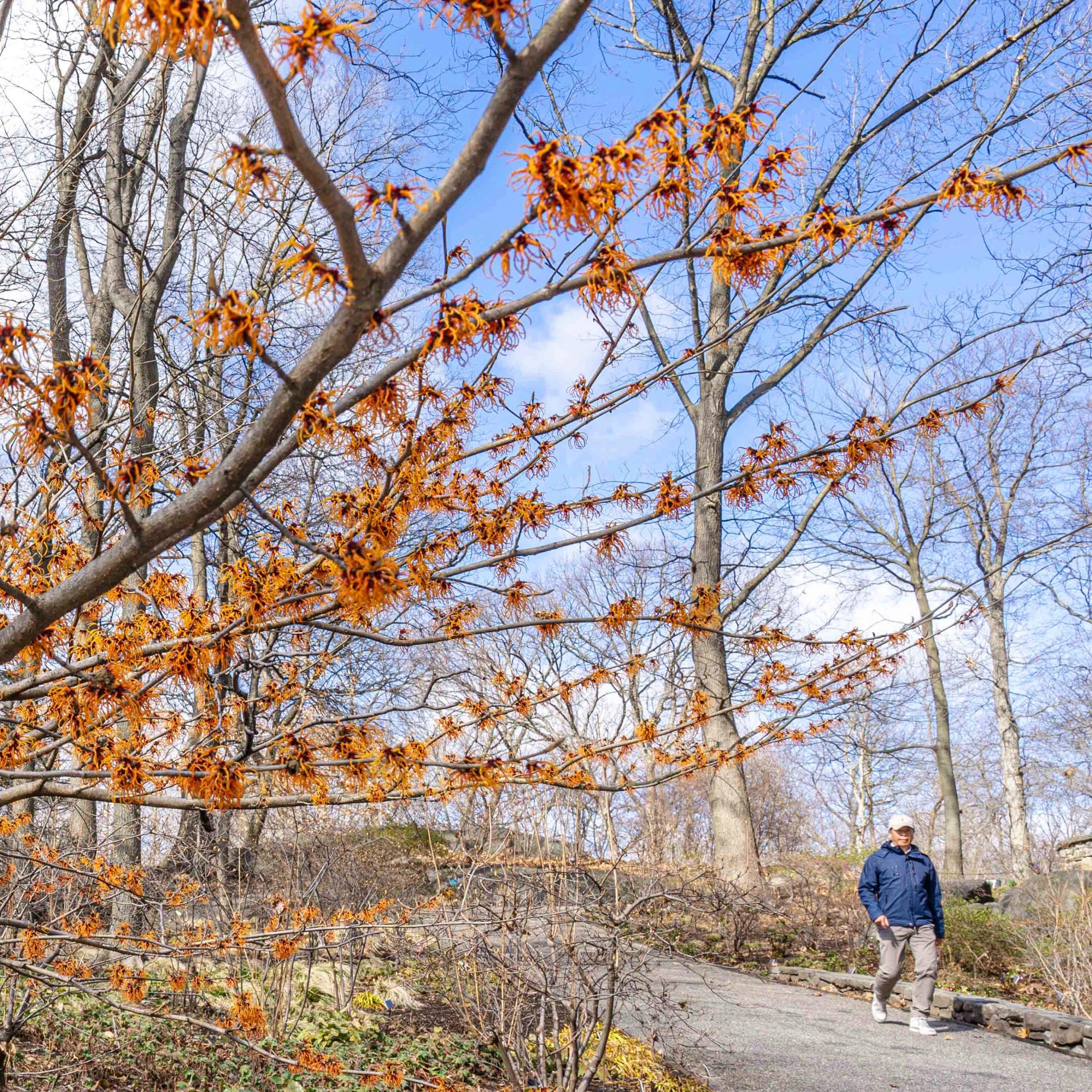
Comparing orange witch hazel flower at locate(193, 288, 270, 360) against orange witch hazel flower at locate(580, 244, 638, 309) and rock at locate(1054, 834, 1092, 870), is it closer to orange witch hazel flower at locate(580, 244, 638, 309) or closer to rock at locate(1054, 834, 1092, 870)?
Answer: orange witch hazel flower at locate(580, 244, 638, 309)

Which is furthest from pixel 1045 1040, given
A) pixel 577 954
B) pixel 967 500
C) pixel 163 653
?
pixel 967 500

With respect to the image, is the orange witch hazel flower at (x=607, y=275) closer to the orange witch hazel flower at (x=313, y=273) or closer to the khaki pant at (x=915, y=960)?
the orange witch hazel flower at (x=313, y=273)

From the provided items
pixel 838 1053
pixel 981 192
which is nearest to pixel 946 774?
pixel 838 1053

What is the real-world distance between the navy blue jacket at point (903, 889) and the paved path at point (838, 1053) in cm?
94

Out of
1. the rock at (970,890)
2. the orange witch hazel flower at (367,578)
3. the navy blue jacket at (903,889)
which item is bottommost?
the rock at (970,890)

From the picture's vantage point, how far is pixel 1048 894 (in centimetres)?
1079

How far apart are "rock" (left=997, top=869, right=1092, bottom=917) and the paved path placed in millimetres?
2311

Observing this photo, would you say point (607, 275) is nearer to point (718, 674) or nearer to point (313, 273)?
point (313, 273)

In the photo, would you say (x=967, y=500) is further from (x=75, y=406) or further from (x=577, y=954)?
(x=75, y=406)

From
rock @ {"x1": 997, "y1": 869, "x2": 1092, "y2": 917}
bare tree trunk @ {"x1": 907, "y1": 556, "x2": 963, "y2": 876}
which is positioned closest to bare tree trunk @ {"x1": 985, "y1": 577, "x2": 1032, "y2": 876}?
bare tree trunk @ {"x1": 907, "y1": 556, "x2": 963, "y2": 876}

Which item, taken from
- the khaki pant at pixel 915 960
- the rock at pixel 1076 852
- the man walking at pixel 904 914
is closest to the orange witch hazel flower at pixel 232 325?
the man walking at pixel 904 914

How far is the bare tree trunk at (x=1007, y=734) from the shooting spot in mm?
20094

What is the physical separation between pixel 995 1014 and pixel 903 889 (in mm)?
1534

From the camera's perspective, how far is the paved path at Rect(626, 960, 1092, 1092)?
6.10m
